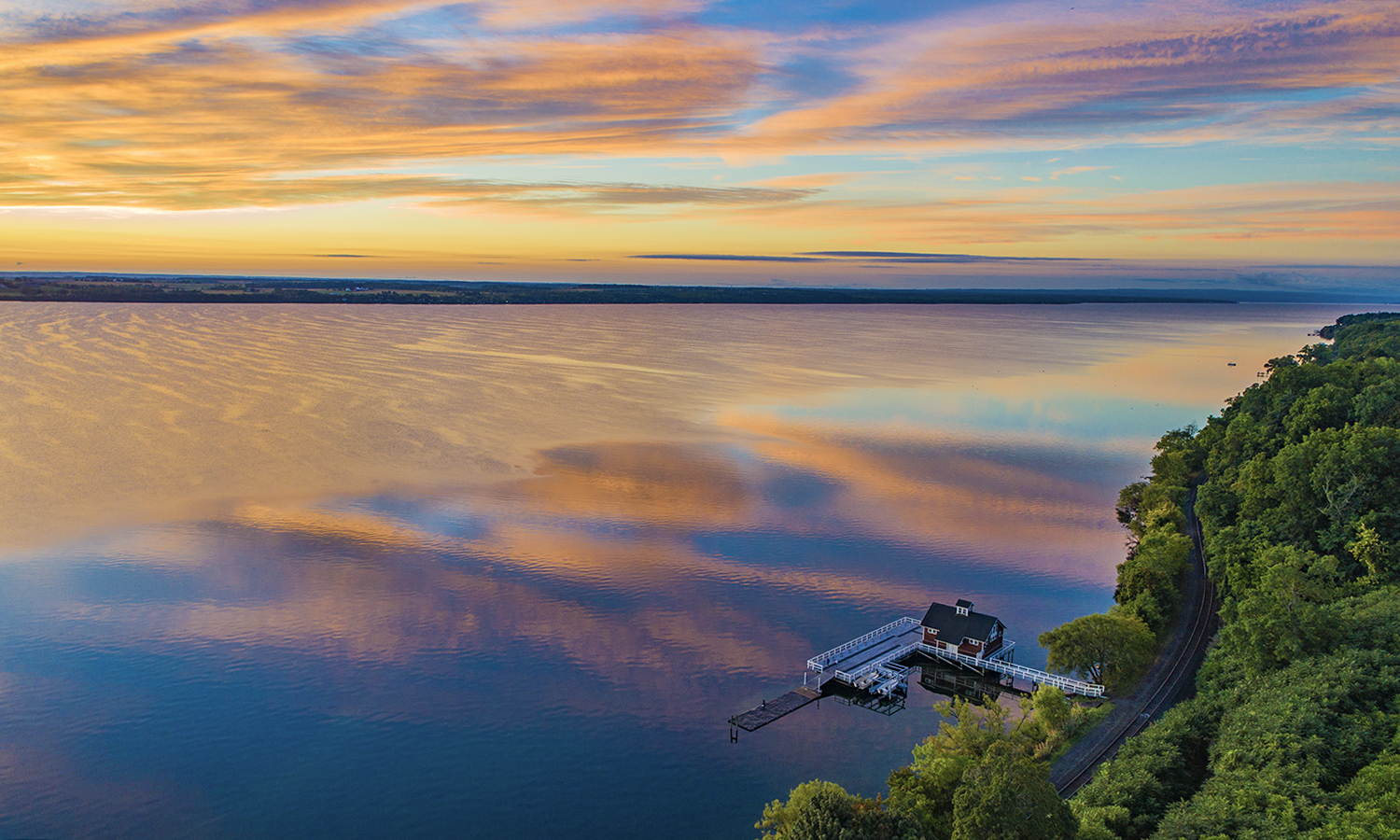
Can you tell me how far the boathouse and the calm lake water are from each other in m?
2.61

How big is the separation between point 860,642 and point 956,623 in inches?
177

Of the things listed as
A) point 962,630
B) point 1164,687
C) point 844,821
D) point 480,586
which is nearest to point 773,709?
point 962,630

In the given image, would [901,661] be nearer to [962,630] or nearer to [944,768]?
[962,630]

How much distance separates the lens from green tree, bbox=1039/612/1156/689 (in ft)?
109

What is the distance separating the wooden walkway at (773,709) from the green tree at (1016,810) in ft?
42.6

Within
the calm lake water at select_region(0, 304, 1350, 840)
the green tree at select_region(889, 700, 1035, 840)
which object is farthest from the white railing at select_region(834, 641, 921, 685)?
the green tree at select_region(889, 700, 1035, 840)

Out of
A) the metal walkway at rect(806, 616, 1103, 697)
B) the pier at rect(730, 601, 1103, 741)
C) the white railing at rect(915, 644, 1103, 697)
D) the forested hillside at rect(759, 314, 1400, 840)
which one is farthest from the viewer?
the metal walkway at rect(806, 616, 1103, 697)

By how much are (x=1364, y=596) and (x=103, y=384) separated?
112m

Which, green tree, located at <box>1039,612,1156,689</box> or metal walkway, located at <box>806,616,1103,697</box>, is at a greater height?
green tree, located at <box>1039,612,1156,689</box>

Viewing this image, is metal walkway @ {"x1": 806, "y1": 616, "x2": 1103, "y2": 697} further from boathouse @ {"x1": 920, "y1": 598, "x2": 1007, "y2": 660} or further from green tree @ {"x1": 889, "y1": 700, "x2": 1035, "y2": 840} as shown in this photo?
green tree @ {"x1": 889, "y1": 700, "x2": 1035, "y2": 840}

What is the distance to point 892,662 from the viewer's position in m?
37.8

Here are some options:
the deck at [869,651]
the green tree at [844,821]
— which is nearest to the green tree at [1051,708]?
the deck at [869,651]

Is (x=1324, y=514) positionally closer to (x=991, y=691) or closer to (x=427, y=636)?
(x=991, y=691)

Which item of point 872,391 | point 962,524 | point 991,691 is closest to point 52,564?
point 991,691
